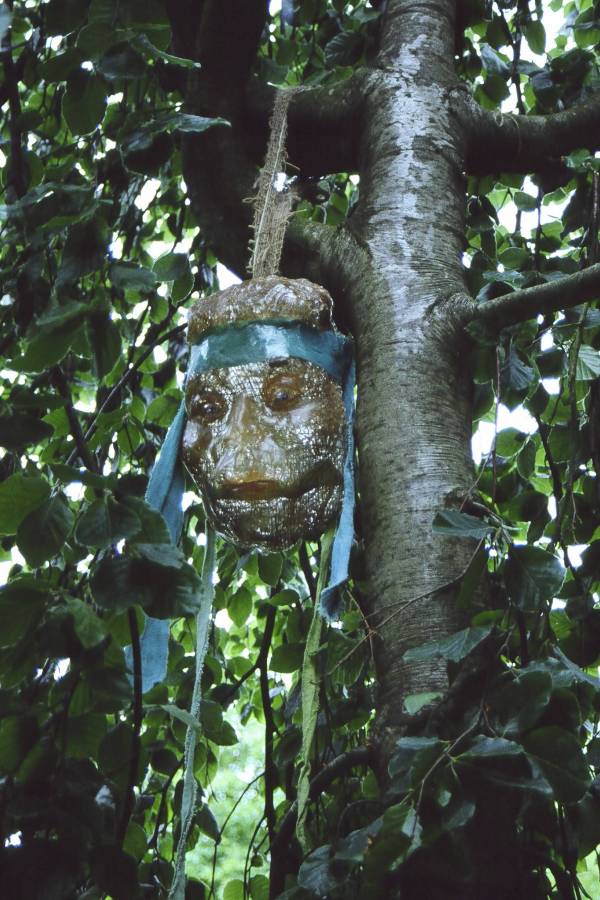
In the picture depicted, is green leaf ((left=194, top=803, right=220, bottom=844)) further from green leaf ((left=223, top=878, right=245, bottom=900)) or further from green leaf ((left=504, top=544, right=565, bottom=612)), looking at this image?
green leaf ((left=504, top=544, right=565, bottom=612))

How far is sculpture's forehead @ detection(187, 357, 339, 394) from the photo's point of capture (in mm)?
1107

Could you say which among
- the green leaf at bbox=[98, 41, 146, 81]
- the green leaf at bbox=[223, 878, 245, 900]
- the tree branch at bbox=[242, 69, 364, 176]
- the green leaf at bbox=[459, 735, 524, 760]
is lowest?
the green leaf at bbox=[223, 878, 245, 900]

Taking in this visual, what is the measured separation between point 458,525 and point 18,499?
1.48 ft

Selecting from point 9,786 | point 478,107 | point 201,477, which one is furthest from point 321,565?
point 478,107

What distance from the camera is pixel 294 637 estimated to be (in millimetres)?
1765

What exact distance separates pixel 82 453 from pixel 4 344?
0.25 metres

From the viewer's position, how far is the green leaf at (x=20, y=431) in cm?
94

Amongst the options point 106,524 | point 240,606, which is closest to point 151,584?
point 106,524

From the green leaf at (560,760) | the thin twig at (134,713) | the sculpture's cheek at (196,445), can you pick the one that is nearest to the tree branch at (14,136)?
the sculpture's cheek at (196,445)

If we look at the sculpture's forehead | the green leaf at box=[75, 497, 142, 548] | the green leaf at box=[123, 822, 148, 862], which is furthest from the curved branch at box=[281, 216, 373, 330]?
the green leaf at box=[123, 822, 148, 862]

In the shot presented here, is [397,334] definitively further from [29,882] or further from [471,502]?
[29,882]

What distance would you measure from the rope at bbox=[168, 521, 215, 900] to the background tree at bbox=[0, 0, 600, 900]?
0.06 metres

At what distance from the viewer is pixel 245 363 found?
1.12 m

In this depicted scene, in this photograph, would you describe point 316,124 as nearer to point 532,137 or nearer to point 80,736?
point 532,137
